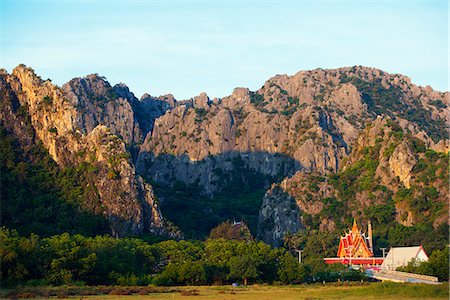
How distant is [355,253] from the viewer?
363 ft

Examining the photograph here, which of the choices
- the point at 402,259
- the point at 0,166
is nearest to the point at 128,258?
the point at 402,259

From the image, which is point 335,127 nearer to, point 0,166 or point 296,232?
point 296,232

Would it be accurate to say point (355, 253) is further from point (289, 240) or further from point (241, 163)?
point (241, 163)

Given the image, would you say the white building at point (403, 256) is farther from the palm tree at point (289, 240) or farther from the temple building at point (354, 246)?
A: the palm tree at point (289, 240)

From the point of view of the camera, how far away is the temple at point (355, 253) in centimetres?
10869

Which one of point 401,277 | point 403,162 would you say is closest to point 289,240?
point 403,162

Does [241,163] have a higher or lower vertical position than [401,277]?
higher

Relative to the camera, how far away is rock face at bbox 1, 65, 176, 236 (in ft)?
380

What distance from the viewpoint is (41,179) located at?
120 m

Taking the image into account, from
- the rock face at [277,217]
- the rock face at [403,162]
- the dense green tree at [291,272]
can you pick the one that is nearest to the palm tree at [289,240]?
the rock face at [277,217]

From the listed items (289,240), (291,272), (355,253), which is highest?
(289,240)

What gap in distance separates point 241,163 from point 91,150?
68.5 metres

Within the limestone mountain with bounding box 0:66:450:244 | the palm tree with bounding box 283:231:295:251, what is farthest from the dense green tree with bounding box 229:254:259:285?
the palm tree with bounding box 283:231:295:251

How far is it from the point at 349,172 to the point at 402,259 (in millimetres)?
50104
